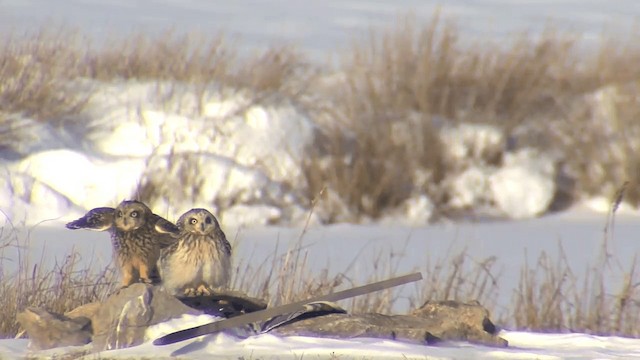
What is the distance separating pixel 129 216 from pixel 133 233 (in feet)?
0.29

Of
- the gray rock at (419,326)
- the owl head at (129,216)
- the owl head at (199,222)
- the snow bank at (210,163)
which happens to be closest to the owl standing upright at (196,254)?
the owl head at (199,222)

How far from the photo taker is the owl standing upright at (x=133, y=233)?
13.8 feet

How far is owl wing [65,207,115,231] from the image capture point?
4.19 metres

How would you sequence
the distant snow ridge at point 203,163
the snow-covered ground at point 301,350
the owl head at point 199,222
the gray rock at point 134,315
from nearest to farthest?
the snow-covered ground at point 301,350, the gray rock at point 134,315, the owl head at point 199,222, the distant snow ridge at point 203,163

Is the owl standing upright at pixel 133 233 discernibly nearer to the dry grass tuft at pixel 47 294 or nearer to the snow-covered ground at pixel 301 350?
the snow-covered ground at pixel 301 350

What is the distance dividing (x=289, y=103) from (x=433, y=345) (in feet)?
29.8

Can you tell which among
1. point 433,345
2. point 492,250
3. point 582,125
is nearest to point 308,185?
point 492,250

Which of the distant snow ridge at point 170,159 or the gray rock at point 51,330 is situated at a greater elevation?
the distant snow ridge at point 170,159

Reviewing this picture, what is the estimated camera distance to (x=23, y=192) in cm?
1098

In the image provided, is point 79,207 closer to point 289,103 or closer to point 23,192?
point 23,192

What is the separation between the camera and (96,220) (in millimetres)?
4223

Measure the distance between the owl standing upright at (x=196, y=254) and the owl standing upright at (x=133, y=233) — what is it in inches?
2.1

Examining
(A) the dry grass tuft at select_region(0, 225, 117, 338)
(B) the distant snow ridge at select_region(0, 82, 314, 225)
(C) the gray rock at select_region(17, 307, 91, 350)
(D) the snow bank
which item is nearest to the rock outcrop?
(C) the gray rock at select_region(17, 307, 91, 350)

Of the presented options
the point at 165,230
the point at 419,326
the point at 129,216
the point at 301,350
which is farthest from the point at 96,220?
the point at 419,326
